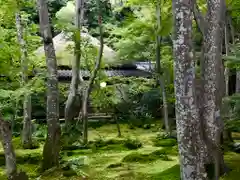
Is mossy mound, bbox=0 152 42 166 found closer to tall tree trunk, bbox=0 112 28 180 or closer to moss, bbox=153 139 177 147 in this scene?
Result: tall tree trunk, bbox=0 112 28 180

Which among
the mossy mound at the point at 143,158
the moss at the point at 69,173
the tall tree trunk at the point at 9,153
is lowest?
the mossy mound at the point at 143,158

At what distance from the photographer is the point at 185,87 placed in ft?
15.5

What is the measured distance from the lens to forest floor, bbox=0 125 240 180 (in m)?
7.73

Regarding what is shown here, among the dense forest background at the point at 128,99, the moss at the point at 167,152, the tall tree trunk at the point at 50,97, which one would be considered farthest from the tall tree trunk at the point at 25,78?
the moss at the point at 167,152

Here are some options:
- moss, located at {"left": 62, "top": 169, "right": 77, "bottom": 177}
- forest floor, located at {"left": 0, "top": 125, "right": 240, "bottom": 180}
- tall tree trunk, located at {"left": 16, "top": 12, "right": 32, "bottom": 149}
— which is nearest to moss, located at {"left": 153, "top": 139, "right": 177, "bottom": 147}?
forest floor, located at {"left": 0, "top": 125, "right": 240, "bottom": 180}

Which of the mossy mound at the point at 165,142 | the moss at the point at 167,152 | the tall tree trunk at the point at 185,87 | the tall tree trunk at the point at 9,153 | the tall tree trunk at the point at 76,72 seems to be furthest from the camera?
the mossy mound at the point at 165,142

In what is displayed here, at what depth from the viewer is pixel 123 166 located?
872 centimetres

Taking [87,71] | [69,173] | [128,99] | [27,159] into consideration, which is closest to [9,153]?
[69,173]

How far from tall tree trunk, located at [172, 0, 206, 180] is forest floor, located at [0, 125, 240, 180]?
2397mm

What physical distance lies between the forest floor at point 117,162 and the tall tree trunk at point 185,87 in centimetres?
240

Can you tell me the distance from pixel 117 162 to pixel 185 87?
4926 mm

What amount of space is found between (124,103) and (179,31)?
1457 centimetres

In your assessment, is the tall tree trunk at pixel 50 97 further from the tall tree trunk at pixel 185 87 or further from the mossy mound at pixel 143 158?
the tall tree trunk at pixel 185 87

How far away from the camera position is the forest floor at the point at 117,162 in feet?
25.3
